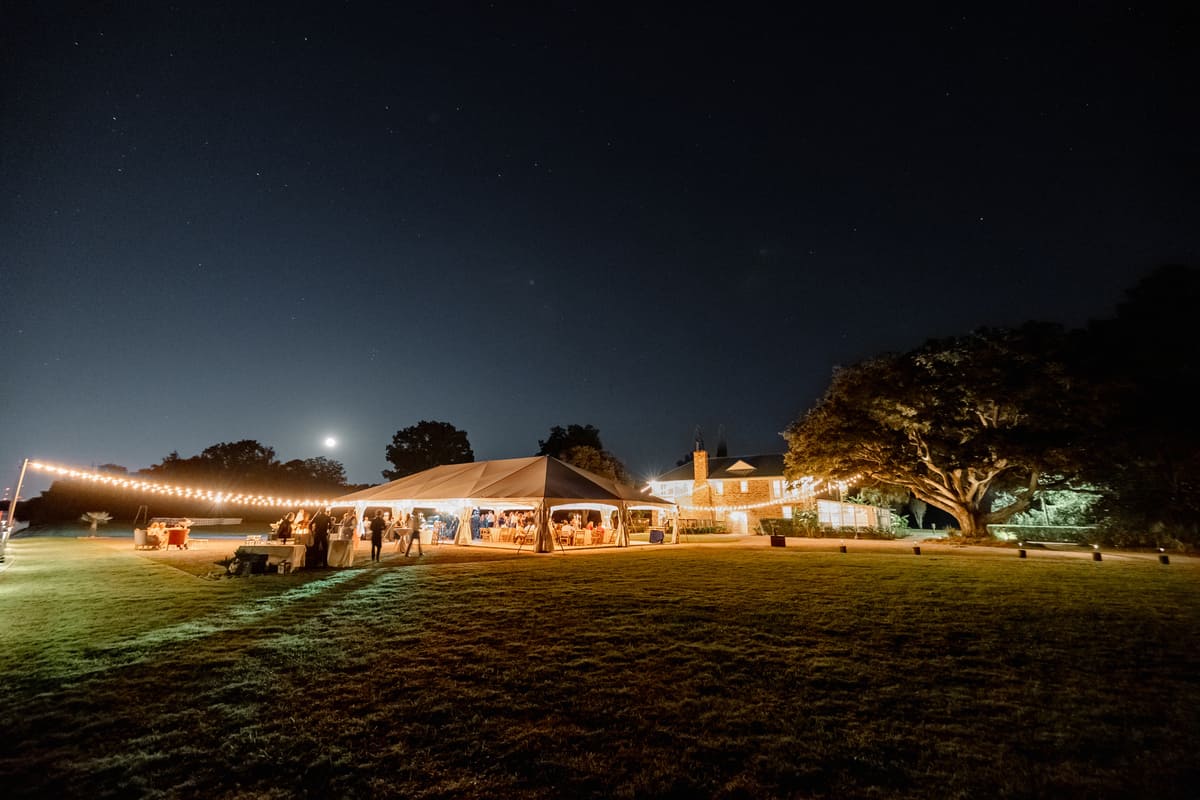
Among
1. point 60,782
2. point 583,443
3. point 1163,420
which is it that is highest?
point 583,443

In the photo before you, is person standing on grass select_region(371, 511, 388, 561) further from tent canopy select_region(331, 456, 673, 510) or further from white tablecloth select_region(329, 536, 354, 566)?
tent canopy select_region(331, 456, 673, 510)

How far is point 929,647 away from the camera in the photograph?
5.11 meters

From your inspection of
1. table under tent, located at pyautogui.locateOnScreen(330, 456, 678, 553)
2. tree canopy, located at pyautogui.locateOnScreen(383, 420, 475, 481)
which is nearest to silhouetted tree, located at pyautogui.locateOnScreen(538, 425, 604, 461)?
tree canopy, located at pyautogui.locateOnScreen(383, 420, 475, 481)

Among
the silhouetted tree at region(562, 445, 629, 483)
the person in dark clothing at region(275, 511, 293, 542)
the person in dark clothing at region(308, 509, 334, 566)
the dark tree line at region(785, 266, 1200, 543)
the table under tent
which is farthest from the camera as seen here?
the silhouetted tree at region(562, 445, 629, 483)

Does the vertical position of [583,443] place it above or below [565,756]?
above

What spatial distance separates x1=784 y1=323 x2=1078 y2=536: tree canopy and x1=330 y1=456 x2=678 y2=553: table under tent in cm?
843

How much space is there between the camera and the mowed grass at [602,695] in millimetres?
2764

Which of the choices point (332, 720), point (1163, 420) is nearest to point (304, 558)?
point (332, 720)

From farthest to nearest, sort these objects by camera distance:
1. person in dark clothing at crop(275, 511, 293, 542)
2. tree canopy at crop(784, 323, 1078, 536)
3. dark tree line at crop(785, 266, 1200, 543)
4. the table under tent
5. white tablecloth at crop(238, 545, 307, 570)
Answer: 1. tree canopy at crop(784, 323, 1078, 536)
2. dark tree line at crop(785, 266, 1200, 543)
3. person in dark clothing at crop(275, 511, 293, 542)
4. the table under tent
5. white tablecloth at crop(238, 545, 307, 570)

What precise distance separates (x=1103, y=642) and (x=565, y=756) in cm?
586

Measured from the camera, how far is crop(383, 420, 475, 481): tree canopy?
60.9 metres

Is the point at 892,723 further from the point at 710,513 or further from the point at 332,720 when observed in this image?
the point at 710,513

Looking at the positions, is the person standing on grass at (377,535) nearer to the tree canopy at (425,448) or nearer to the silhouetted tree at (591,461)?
the silhouetted tree at (591,461)

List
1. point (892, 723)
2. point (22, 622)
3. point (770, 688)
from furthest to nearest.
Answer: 1. point (22, 622)
2. point (770, 688)
3. point (892, 723)
